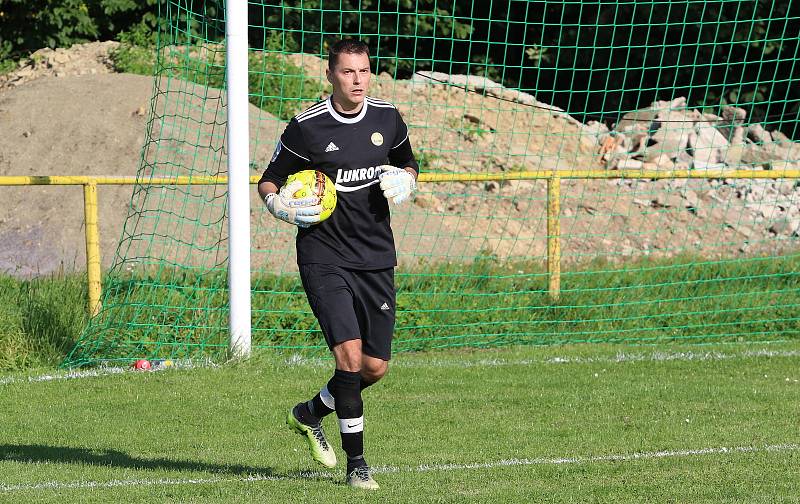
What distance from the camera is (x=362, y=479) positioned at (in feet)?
17.8

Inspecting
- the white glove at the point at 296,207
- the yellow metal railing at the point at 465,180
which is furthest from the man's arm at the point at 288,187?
the yellow metal railing at the point at 465,180

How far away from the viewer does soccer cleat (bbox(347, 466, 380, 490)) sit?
17.7 ft

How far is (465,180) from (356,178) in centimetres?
508

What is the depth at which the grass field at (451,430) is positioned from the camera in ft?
18.0

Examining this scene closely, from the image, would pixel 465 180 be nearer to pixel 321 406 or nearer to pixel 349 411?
pixel 321 406

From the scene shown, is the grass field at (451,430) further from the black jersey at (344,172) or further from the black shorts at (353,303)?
the black jersey at (344,172)

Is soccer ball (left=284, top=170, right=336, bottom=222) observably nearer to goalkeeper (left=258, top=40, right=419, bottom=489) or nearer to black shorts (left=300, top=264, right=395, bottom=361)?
goalkeeper (left=258, top=40, right=419, bottom=489)

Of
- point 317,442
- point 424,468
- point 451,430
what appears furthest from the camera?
point 451,430

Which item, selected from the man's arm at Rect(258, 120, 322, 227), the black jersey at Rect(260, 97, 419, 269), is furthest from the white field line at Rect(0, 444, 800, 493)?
the man's arm at Rect(258, 120, 322, 227)

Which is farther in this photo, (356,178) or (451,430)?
(451,430)

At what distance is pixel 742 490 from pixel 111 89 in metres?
14.0

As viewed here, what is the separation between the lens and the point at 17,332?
9.20 m

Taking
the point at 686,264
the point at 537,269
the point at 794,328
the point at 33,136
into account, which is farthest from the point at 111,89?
the point at 794,328

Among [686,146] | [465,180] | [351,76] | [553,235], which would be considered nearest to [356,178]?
[351,76]
